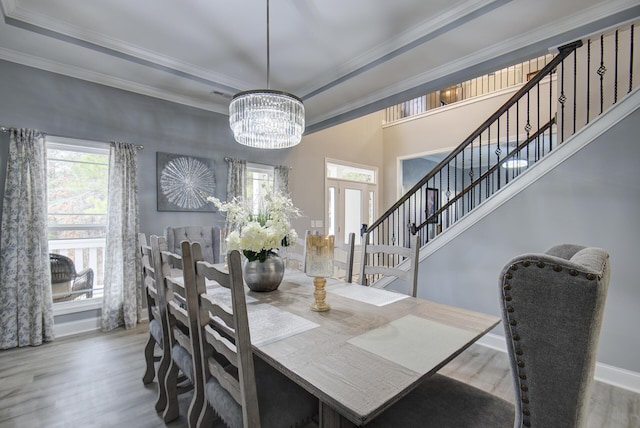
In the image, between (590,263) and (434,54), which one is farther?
(434,54)

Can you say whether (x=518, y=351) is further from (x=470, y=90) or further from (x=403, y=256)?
(x=470, y=90)

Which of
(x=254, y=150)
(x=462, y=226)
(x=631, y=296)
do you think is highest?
(x=254, y=150)

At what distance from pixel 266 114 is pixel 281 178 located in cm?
240

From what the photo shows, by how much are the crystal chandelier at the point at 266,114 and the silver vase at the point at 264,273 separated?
1.15m

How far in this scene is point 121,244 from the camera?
3361mm

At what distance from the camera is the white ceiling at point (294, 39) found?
7.65ft

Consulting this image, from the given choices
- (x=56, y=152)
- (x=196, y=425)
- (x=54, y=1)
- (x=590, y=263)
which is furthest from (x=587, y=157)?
(x=56, y=152)

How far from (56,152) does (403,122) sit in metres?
5.74

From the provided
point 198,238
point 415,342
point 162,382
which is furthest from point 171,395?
point 198,238

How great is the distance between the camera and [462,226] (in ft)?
9.95

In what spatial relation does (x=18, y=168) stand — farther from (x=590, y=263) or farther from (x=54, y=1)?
(x=590, y=263)

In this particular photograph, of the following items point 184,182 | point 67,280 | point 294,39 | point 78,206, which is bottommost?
point 67,280

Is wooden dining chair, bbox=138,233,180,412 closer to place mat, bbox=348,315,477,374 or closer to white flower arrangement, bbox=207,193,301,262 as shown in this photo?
white flower arrangement, bbox=207,193,301,262

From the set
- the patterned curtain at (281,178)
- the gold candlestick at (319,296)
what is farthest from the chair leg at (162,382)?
the patterned curtain at (281,178)
